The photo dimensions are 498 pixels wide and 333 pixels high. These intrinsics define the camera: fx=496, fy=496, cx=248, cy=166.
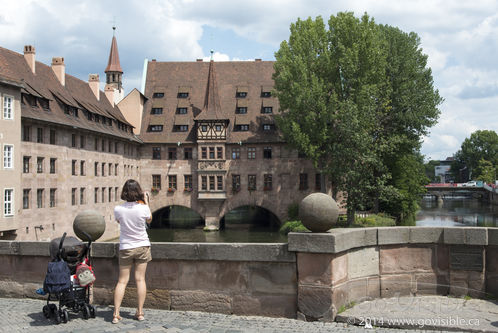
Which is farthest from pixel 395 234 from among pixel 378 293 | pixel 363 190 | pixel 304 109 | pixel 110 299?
pixel 304 109

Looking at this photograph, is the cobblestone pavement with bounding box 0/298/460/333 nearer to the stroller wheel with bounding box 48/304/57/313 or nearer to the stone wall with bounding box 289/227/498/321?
the stroller wheel with bounding box 48/304/57/313

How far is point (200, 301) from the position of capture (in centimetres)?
Answer: 754

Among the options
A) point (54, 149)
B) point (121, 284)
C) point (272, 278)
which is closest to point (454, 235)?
point (272, 278)

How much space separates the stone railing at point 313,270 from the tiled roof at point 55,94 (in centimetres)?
2352

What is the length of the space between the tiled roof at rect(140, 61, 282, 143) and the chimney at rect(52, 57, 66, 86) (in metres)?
10.4

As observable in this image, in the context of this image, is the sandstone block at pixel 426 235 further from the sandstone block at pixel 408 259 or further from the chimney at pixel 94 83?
the chimney at pixel 94 83

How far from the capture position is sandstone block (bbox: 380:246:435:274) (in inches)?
307

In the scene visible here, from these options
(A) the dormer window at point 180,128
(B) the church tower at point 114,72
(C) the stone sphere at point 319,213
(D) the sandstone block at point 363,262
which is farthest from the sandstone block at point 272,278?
(B) the church tower at point 114,72

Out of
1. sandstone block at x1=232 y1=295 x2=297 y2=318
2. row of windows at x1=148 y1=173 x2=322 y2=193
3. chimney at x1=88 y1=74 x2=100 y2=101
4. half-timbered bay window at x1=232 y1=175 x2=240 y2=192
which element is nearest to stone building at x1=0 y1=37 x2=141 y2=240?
chimney at x1=88 y1=74 x2=100 y2=101

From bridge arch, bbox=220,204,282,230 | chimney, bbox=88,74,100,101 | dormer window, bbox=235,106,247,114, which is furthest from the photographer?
bridge arch, bbox=220,204,282,230

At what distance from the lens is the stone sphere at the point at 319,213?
22.6 ft

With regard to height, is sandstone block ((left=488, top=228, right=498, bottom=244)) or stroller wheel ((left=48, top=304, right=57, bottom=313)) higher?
sandstone block ((left=488, top=228, right=498, bottom=244))

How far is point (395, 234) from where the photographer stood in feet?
25.5

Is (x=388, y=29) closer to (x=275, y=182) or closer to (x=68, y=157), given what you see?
(x=275, y=182)
